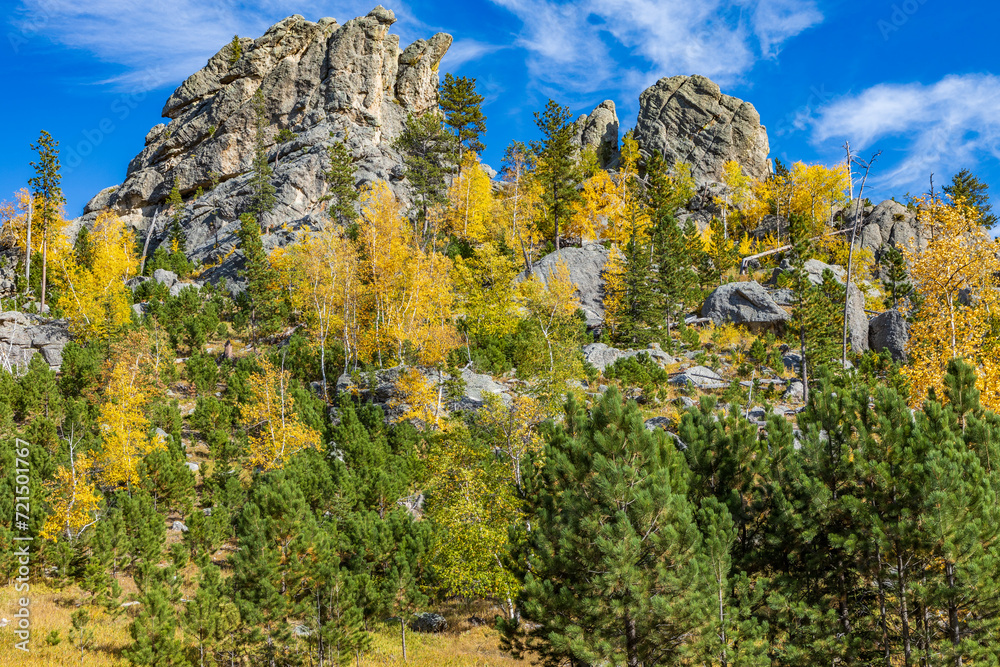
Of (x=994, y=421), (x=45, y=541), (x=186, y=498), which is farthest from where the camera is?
(x=186, y=498)

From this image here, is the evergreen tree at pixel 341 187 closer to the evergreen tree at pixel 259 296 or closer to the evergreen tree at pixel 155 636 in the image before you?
the evergreen tree at pixel 259 296

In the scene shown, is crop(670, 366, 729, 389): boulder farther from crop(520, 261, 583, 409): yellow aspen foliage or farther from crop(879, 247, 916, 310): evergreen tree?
crop(879, 247, 916, 310): evergreen tree

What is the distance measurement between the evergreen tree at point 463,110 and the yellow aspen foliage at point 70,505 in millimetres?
41847

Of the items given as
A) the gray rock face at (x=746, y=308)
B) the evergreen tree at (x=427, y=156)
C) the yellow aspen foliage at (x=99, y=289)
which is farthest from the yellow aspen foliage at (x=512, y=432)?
the evergreen tree at (x=427, y=156)

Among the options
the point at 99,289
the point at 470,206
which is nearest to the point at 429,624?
the point at 99,289

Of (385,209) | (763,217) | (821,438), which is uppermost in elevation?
(763,217)

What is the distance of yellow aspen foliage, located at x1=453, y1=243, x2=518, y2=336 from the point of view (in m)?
35.9

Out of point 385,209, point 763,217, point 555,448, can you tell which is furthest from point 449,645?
point 763,217

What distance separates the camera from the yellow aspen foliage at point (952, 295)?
551 inches

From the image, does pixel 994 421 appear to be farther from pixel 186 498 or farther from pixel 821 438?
pixel 186 498

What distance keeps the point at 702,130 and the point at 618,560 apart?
2892 inches

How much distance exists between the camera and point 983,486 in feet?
29.2

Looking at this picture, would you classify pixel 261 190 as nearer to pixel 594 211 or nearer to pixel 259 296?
pixel 259 296

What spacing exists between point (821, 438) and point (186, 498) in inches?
853
